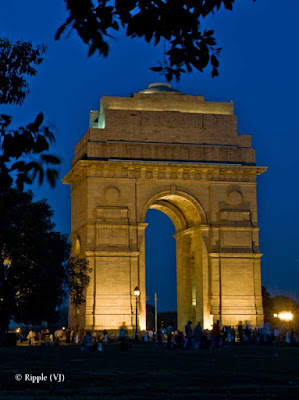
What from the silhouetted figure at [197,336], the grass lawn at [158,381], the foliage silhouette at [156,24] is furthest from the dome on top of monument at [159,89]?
the foliage silhouette at [156,24]

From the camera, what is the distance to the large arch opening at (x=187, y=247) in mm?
48656

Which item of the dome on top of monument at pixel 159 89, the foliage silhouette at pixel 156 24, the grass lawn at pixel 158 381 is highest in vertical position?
the dome on top of monument at pixel 159 89

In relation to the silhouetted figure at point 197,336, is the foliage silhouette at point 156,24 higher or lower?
higher

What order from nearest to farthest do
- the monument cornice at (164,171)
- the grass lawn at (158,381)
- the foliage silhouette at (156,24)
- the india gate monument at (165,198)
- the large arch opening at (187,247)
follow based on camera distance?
the foliage silhouette at (156,24) < the grass lawn at (158,381) < the india gate monument at (165,198) < the monument cornice at (164,171) < the large arch opening at (187,247)

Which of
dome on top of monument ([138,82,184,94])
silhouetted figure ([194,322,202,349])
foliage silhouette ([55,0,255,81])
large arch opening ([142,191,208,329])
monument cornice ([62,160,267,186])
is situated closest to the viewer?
foliage silhouette ([55,0,255,81])

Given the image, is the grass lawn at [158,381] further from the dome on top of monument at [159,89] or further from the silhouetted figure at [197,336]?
the dome on top of monument at [159,89]

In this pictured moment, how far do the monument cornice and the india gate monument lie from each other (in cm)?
6

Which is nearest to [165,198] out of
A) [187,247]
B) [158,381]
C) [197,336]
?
[187,247]

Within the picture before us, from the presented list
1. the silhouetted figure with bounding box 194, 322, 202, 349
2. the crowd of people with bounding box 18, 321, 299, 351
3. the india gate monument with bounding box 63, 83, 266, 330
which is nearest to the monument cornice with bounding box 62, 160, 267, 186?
the india gate monument with bounding box 63, 83, 266, 330

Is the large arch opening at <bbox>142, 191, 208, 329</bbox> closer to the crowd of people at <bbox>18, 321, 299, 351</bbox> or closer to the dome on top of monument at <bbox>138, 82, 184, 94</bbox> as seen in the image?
the crowd of people at <bbox>18, 321, 299, 351</bbox>

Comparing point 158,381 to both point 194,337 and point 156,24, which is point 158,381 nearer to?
point 156,24

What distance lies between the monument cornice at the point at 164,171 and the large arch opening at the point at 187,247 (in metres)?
1.29

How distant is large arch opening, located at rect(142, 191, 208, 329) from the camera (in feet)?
160

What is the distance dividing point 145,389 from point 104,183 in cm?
3400
